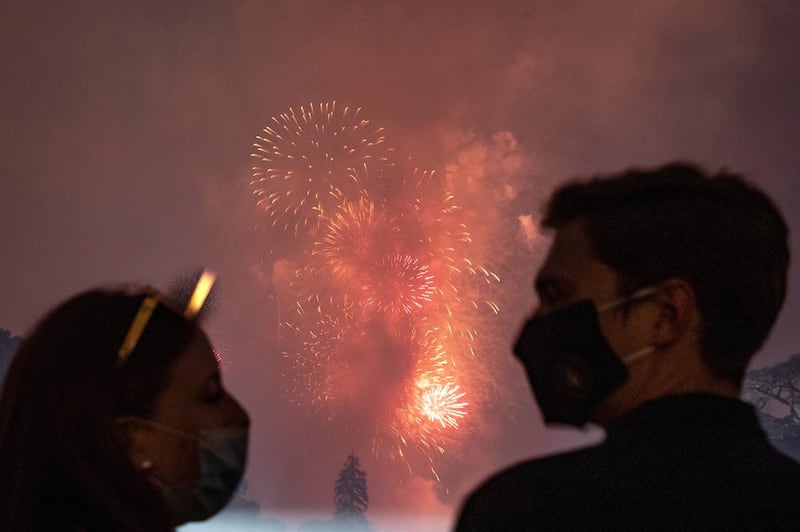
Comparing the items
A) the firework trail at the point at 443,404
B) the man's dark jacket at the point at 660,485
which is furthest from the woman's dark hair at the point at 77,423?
the firework trail at the point at 443,404

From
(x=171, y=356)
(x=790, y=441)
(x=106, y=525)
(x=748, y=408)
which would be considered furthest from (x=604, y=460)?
(x=790, y=441)

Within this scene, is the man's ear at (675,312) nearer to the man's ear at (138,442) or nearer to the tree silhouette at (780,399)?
the man's ear at (138,442)

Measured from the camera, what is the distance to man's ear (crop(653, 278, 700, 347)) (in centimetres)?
162

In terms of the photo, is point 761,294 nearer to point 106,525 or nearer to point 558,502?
point 558,502

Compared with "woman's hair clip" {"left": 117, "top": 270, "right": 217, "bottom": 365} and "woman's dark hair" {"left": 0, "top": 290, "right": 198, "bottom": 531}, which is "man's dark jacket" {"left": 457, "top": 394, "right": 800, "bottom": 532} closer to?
"woman's dark hair" {"left": 0, "top": 290, "right": 198, "bottom": 531}

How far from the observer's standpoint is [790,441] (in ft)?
22.4

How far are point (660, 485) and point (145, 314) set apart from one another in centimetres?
112

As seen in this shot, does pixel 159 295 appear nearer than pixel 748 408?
No

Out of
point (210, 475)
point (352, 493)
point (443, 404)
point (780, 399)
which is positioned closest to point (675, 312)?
point (210, 475)

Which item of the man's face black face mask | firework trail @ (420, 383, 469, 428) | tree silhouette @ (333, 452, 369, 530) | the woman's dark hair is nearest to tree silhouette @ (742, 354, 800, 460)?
firework trail @ (420, 383, 469, 428)

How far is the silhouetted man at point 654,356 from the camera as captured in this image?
1256 mm

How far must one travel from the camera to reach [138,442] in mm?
1729

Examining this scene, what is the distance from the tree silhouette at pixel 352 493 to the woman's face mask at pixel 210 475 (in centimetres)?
654

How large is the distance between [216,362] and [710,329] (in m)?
1.13
